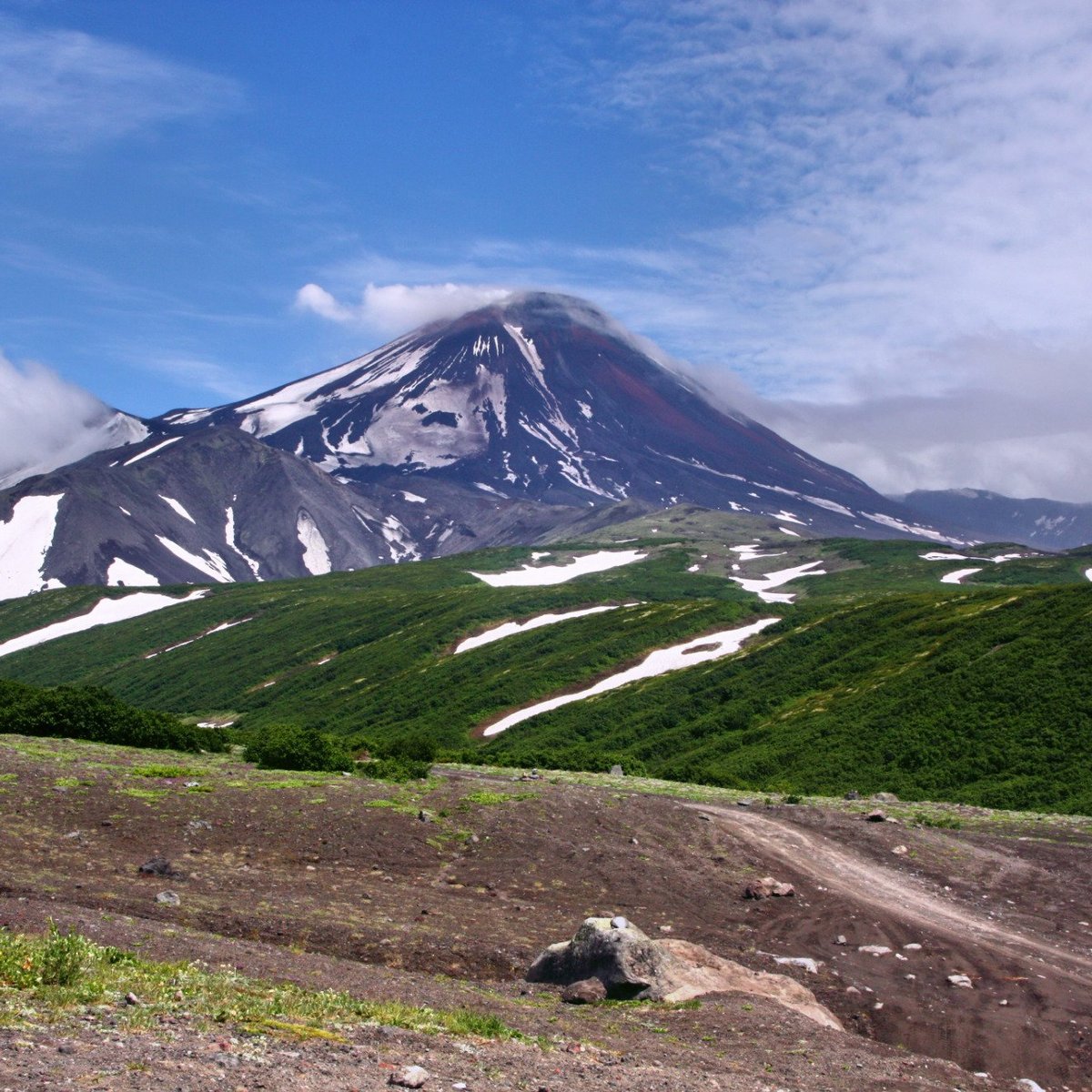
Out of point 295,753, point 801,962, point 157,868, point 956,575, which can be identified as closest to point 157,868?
Result: point 157,868

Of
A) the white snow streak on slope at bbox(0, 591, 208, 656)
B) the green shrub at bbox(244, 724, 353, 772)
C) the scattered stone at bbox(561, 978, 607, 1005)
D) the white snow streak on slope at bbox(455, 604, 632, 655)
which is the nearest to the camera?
the scattered stone at bbox(561, 978, 607, 1005)

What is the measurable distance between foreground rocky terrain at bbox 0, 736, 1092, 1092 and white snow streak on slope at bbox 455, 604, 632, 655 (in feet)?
227

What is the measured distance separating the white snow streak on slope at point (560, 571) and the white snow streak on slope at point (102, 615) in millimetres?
53469

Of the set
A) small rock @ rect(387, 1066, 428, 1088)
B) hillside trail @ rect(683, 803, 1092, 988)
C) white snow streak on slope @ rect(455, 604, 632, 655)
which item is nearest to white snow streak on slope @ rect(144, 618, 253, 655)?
white snow streak on slope @ rect(455, 604, 632, 655)

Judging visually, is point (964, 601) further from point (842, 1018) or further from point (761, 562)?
point (761, 562)

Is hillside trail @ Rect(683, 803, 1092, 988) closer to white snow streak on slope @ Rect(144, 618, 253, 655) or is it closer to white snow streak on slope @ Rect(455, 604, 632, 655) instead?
white snow streak on slope @ Rect(455, 604, 632, 655)

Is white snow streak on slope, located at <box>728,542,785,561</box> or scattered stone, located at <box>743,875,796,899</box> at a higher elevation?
white snow streak on slope, located at <box>728,542,785,561</box>

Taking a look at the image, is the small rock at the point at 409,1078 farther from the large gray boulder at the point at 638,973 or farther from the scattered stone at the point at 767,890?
the scattered stone at the point at 767,890

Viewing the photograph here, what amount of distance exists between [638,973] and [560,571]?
169 metres

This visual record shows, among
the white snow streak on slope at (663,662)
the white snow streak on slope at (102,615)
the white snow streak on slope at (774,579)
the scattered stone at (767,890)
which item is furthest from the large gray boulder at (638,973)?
the white snow streak on slope at (102,615)

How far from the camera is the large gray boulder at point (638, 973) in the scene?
14250mm

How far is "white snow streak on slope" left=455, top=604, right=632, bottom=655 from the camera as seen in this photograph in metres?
97.8

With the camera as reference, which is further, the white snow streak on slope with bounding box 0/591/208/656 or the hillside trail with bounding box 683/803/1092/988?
the white snow streak on slope with bounding box 0/591/208/656

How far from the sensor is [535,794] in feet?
83.6
